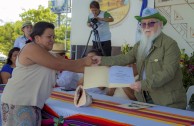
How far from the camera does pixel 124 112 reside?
2.35m

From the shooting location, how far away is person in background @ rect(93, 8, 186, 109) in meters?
2.63

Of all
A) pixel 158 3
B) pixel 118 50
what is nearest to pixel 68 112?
pixel 158 3

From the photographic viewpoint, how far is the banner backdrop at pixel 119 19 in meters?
8.41

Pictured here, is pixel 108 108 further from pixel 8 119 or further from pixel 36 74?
pixel 8 119

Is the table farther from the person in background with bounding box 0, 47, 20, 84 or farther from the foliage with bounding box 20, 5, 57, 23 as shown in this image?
the foliage with bounding box 20, 5, 57, 23

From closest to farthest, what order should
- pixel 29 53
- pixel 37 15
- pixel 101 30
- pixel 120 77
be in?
pixel 29 53 < pixel 120 77 < pixel 101 30 < pixel 37 15

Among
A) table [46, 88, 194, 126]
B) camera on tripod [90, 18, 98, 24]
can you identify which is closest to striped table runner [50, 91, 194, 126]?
table [46, 88, 194, 126]

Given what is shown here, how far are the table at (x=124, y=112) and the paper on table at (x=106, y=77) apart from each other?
185 millimetres

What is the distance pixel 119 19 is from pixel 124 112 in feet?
21.7

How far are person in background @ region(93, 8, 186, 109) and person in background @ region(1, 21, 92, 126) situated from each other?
0.71 metres

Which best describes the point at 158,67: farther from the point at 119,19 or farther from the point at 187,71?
the point at 119,19

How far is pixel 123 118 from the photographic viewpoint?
218 centimetres

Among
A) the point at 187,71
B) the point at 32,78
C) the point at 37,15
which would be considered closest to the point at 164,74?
the point at 32,78

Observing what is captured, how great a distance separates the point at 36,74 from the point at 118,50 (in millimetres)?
6567
